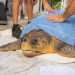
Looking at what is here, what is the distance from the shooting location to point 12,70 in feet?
5.59

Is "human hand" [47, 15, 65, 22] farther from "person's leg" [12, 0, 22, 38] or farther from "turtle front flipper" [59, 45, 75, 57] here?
"person's leg" [12, 0, 22, 38]

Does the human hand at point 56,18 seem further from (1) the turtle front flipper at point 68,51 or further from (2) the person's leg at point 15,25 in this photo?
(2) the person's leg at point 15,25

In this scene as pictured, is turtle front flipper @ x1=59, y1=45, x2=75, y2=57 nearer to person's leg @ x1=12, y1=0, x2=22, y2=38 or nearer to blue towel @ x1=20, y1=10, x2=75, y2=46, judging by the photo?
blue towel @ x1=20, y1=10, x2=75, y2=46

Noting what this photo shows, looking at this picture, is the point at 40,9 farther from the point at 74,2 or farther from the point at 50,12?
the point at 74,2

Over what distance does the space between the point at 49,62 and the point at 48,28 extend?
0.36 meters

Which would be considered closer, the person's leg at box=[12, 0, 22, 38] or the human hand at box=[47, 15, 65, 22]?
the human hand at box=[47, 15, 65, 22]

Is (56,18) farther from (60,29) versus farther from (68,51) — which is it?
(68,51)

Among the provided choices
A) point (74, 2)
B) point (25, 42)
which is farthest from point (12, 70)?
point (74, 2)

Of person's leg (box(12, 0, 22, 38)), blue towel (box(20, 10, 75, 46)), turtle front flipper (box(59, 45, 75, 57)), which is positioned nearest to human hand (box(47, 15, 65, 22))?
blue towel (box(20, 10, 75, 46))

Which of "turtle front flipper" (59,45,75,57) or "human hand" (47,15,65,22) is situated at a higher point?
"human hand" (47,15,65,22)

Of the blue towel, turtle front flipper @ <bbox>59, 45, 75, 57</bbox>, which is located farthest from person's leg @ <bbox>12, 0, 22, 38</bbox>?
turtle front flipper @ <bbox>59, 45, 75, 57</bbox>

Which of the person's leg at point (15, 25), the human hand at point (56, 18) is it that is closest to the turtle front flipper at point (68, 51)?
the human hand at point (56, 18)

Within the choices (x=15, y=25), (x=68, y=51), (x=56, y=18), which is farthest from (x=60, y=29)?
(x=15, y=25)

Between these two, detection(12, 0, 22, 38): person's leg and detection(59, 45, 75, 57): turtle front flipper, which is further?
detection(12, 0, 22, 38): person's leg
